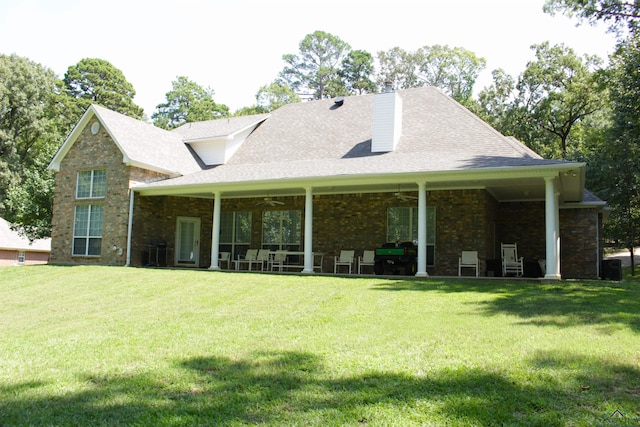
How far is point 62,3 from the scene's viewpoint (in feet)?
38.3

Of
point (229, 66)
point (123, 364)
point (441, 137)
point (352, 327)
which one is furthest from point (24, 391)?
point (229, 66)

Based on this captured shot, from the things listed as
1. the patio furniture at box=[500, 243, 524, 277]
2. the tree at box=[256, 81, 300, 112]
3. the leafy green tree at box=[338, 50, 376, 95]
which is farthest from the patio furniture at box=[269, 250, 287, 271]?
the leafy green tree at box=[338, 50, 376, 95]

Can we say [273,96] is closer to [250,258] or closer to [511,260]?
[250,258]

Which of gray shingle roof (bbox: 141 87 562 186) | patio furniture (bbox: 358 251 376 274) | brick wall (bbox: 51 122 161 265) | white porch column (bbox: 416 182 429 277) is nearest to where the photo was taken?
white porch column (bbox: 416 182 429 277)

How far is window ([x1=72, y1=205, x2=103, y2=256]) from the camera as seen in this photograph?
18266mm

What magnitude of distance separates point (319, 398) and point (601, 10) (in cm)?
1728

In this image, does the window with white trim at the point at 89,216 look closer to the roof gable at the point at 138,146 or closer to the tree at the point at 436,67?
the roof gable at the point at 138,146

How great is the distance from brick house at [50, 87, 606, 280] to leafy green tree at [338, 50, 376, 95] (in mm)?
24029

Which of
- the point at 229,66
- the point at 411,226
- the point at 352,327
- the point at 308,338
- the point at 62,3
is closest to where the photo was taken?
the point at 308,338

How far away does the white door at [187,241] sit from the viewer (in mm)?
19125

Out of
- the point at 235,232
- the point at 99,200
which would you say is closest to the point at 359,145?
the point at 235,232

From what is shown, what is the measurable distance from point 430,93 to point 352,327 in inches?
552

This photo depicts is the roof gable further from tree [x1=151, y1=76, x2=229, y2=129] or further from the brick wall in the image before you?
tree [x1=151, y1=76, x2=229, y2=129]

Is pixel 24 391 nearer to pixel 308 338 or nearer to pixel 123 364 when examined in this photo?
pixel 123 364
